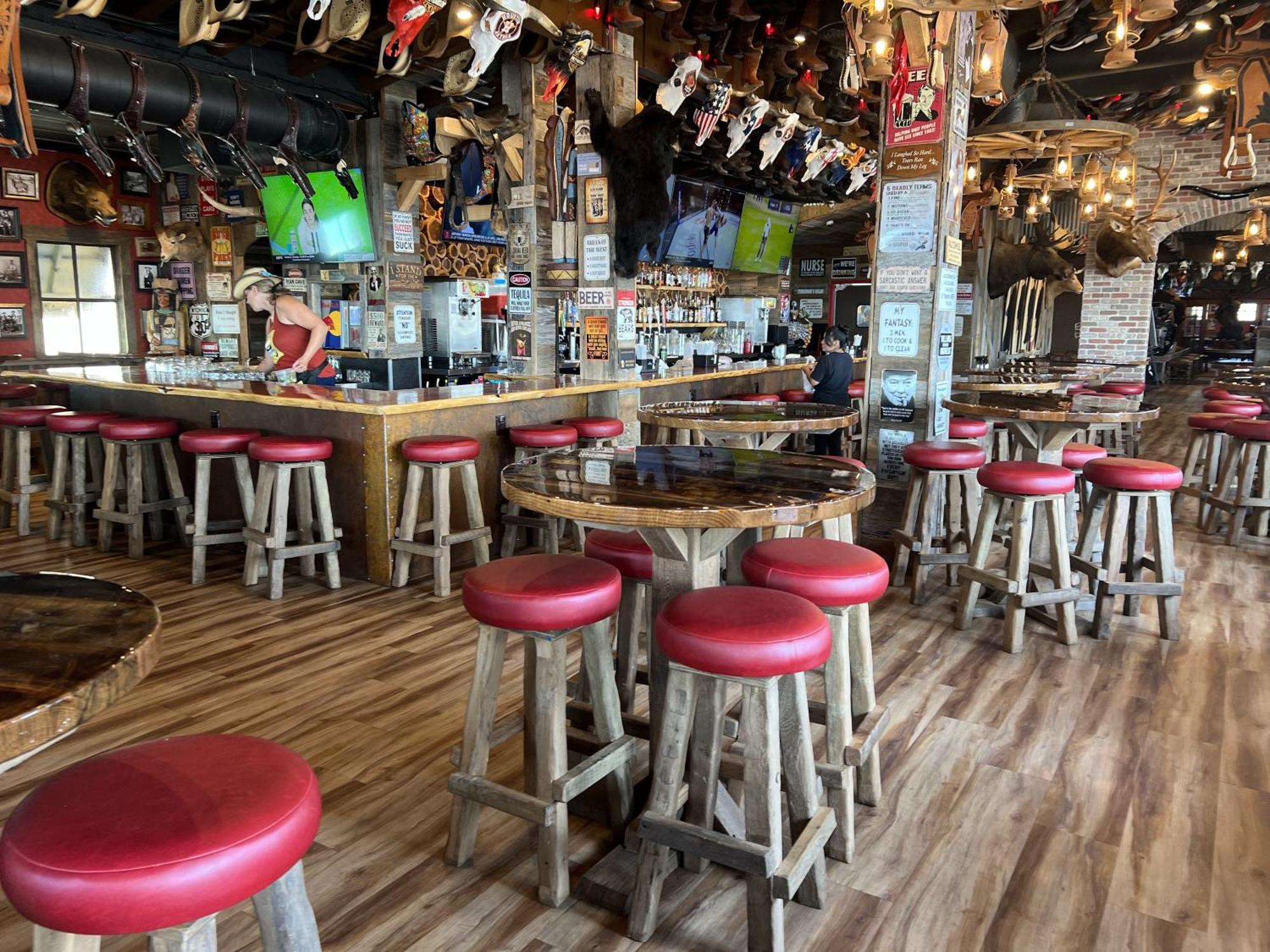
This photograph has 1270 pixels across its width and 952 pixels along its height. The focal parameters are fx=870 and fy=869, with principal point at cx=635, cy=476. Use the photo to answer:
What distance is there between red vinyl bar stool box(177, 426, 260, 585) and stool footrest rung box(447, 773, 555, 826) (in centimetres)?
282

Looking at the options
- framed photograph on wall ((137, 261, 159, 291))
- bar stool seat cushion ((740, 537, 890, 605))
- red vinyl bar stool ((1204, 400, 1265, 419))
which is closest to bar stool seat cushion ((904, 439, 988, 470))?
bar stool seat cushion ((740, 537, 890, 605))

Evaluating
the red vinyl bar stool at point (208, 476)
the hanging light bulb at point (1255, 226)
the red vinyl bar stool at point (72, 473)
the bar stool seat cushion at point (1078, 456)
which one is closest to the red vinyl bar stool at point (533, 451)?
the red vinyl bar stool at point (208, 476)

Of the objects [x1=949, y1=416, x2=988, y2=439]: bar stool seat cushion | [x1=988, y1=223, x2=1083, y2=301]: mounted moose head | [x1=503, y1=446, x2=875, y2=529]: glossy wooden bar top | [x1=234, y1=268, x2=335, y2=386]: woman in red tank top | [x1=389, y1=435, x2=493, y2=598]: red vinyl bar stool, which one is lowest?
[x1=389, y1=435, x2=493, y2=598]: red vinyl bar stool

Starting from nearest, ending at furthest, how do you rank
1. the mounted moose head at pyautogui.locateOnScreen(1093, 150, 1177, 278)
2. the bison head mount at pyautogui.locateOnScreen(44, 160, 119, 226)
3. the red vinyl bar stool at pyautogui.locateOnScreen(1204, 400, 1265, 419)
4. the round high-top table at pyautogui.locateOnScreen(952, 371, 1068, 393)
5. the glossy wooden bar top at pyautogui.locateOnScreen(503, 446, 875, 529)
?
1. the glossy wooden bar top at pyautogui.locateOnScreen(503, 446, 875, 529)
2. the round high-top table at pyautogui.locateOnScreen(952, 371, 1068, 393)
3. the red vinyl bar stool at pyautogui.locateOnScreen(1204, 400, 1265, 419)
4. the bison head mount at pyautogui.locateOnScreen(44, 160, 119, 226)
5. the mounted moose head at pyautogui.locateOnScreen(1093, 150, 1177, 278)

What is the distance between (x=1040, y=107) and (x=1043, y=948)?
6.09 m

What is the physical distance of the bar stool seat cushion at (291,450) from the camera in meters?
4.14

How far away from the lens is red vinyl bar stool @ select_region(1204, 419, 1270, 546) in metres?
5.46

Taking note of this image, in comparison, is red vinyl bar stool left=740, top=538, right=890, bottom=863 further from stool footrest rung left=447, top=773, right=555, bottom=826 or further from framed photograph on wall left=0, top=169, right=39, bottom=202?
framed photograph on wall left=0, top=169, right=39, bottom=202

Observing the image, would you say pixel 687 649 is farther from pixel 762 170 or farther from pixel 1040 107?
pixel 762 170

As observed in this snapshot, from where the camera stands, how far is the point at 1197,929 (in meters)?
1.96

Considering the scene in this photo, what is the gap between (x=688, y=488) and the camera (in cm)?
216

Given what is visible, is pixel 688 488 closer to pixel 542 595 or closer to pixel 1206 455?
pixel 542 595

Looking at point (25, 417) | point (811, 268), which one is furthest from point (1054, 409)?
point (811, 268)

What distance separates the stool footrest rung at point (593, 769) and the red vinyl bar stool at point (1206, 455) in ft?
16.1
